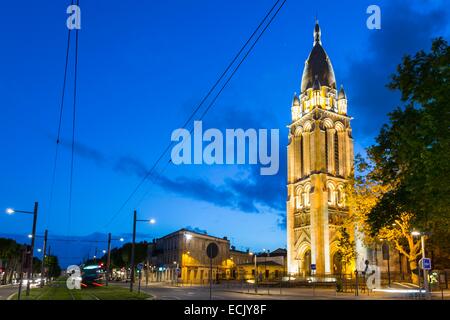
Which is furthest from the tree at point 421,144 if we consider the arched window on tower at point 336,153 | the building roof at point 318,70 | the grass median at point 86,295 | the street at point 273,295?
the building roof at point 318,70

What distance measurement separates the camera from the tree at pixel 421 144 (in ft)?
67.8

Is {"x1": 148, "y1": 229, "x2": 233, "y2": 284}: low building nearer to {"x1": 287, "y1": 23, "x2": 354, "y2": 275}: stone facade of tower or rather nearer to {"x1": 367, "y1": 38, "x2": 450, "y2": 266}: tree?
{"x1": 287, "y1": 23, "x2": 354, "y2": 275}: stone facade of tower

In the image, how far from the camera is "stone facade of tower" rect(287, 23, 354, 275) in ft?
272

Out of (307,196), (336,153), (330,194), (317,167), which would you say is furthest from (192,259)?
(336,153)

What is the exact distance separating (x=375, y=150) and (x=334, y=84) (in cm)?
7184

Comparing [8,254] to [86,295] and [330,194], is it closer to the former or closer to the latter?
[86,295]

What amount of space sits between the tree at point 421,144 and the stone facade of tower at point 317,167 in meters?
53.0

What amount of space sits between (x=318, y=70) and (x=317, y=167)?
22.3 m

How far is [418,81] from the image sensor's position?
82.4 feet

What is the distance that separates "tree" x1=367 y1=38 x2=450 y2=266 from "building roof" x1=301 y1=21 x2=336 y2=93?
69.0 metres

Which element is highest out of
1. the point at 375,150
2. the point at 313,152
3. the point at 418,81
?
the point at 313,152

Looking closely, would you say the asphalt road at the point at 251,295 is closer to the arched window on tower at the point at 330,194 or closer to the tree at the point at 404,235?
the tree at the point at 404,235
